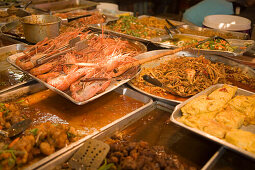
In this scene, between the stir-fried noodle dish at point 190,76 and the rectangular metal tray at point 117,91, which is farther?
the stir-fried noodle dish at point 190,76

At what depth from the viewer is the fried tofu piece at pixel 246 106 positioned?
2.10 m

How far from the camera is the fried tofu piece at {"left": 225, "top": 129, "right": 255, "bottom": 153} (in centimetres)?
168

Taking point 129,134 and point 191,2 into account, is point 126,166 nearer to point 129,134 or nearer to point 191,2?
point 129,134

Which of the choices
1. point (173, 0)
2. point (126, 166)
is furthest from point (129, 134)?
point (173, 0)

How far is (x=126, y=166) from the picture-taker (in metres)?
1.62

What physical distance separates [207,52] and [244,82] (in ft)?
2.87

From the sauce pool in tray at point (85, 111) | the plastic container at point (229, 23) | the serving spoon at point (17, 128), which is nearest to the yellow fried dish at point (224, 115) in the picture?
the sauce pool in tray at point (85, 111)

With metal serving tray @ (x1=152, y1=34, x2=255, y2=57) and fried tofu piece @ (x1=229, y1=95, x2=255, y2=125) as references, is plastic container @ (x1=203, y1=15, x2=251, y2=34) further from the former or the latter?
fried tofu piece @ (x1=229, y1=95, x2=255, y2=125)

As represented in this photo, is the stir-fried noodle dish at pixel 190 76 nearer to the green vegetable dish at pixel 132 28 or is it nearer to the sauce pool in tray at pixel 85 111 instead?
the sauce pool in tray at pixel 85 111

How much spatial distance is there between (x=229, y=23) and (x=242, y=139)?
160 inches

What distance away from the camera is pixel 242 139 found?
1.72 metres

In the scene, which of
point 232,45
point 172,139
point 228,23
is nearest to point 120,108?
point 172,139

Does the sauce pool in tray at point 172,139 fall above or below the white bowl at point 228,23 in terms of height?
below

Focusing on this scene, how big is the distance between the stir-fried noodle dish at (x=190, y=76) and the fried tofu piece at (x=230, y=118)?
1.87ft
